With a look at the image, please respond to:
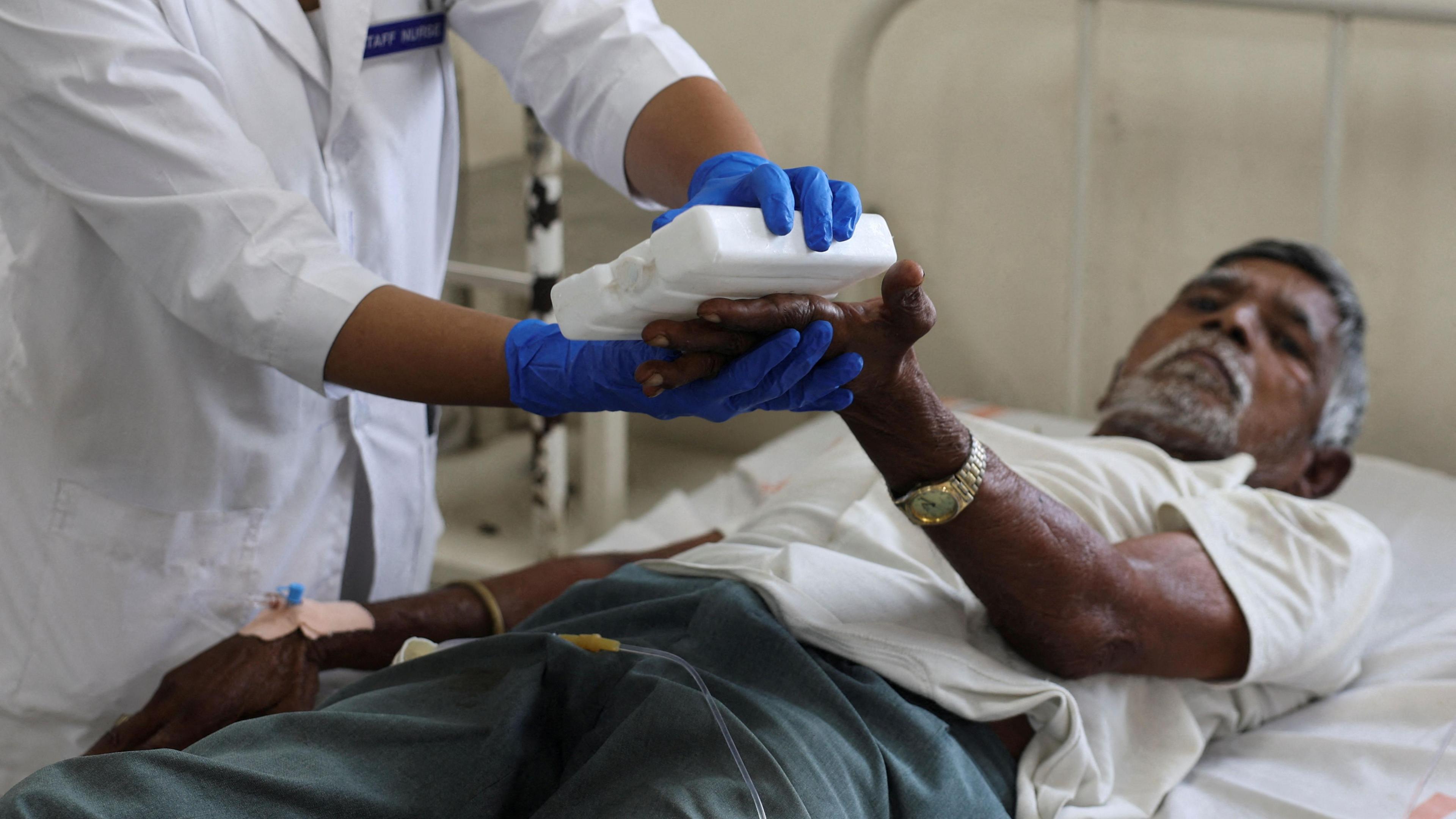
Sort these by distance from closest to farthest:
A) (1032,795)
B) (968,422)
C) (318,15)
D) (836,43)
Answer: (1032,795), (318,15), (968,422), (836,43)

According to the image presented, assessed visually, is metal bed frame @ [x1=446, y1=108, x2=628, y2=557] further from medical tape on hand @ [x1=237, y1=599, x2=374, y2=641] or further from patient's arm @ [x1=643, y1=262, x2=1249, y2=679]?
patient's arm @ [x1=643, y1=262, x2=1249, y2=679]

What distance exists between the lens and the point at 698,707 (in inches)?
35.5

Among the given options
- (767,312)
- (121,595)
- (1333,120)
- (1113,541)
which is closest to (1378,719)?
(1113,541)

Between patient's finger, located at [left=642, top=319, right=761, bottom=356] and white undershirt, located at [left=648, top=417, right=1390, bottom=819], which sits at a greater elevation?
patient's finger, located at [left=642, top=319, right=761, bottom=356]

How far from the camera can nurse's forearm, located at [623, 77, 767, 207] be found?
1.13 m

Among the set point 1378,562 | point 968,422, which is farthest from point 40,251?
point 1378,562

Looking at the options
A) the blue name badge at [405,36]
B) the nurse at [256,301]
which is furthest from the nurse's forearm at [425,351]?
the blue name badge at [405,36]

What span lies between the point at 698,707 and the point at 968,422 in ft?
2.15

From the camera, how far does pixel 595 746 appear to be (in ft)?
3.04

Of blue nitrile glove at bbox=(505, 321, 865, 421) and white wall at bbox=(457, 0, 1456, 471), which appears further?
white wall at bbox=(457, 0, 1456, 471)

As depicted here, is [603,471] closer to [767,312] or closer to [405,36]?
[405,36]

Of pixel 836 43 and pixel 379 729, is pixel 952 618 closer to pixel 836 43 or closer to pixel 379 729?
pixel 379 729

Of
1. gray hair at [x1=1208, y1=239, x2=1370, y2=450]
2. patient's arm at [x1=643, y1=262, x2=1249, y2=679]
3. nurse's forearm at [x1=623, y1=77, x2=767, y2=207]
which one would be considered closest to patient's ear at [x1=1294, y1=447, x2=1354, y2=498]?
gray hair at [x1=1208, y1=239, x2=1370, y2=450]

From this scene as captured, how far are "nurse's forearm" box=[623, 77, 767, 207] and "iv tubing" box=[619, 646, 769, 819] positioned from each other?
43 centimetres
